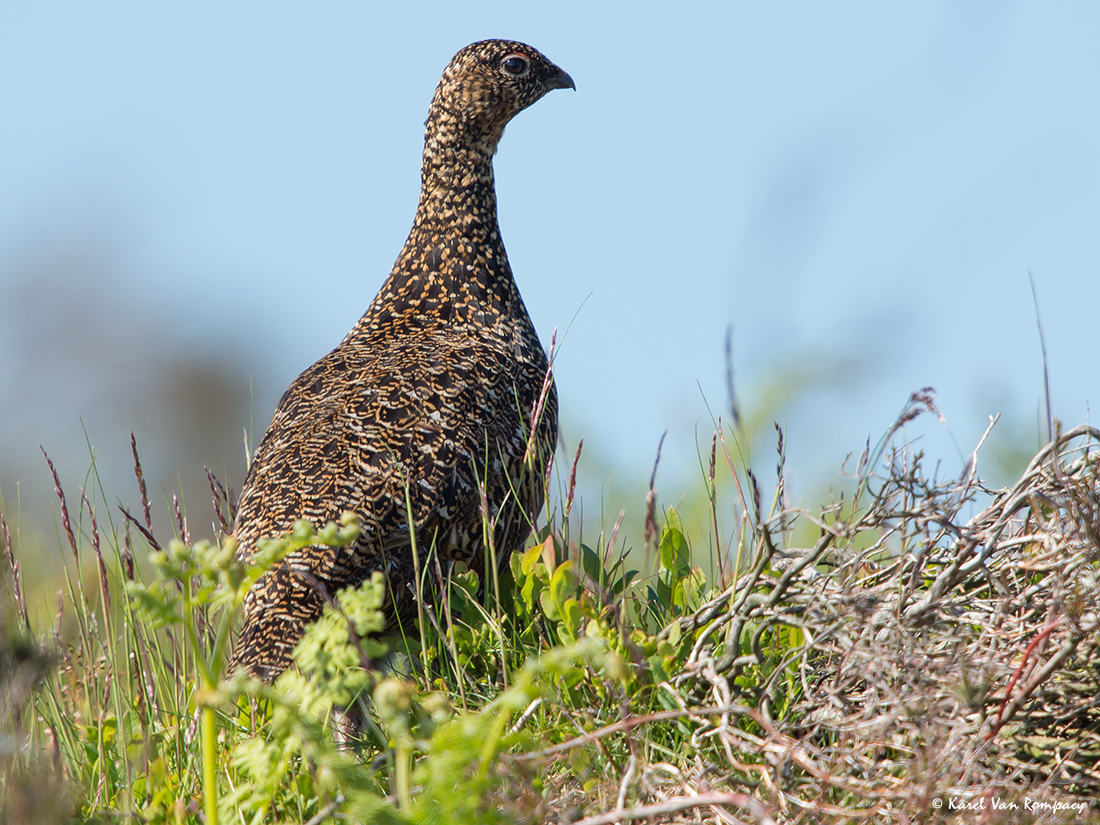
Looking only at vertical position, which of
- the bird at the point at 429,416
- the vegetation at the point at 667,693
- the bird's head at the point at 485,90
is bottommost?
the vegetation at the point at 667,693

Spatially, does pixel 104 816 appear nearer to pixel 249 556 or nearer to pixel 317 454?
pixel 249 556

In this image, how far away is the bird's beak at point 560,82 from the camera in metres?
6.04

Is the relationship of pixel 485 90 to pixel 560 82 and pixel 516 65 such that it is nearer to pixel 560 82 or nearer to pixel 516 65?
pixel 516 65

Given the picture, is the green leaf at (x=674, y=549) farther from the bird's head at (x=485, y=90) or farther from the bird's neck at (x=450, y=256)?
the bird's head at (x=485, y=90)

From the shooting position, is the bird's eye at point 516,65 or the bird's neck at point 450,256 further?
the bird's eye at point 516,65

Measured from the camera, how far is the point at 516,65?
230 inches

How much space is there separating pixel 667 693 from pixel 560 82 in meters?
4.02

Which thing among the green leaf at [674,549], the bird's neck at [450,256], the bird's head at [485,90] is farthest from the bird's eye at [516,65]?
the green leaf at [674,549]

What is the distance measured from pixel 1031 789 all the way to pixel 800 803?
2.17 ft

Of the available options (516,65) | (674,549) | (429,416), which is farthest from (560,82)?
(674,549)

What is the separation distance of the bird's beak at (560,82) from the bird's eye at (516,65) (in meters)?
0.16

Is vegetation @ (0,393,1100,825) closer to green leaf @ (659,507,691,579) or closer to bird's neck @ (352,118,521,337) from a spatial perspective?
green leaf @ (659,507,691,579)

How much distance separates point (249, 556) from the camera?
3768 millimetres

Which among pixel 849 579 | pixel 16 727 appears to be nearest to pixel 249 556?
pixel 16 727
